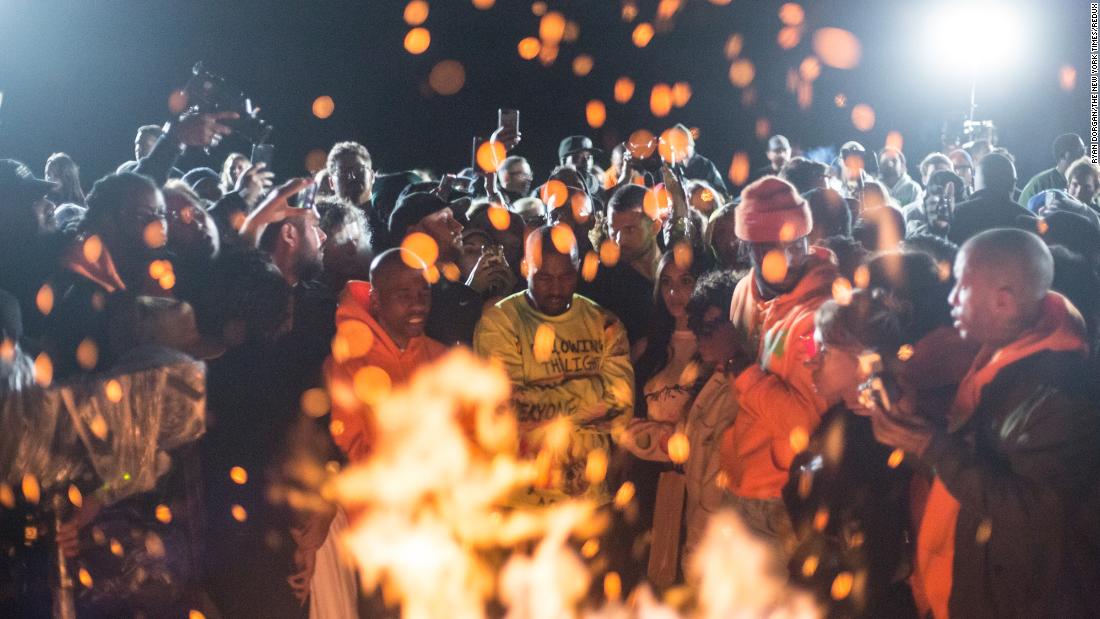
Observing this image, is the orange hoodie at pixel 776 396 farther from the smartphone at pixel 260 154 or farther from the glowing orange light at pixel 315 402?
the smartphone at pixel 260 154

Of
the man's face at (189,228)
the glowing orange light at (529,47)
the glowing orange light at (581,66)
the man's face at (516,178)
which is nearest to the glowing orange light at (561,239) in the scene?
the man's face at (189,228)

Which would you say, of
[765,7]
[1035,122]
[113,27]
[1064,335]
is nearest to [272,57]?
[113,27]

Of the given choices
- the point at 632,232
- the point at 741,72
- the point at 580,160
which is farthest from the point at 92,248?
the point at 741,72

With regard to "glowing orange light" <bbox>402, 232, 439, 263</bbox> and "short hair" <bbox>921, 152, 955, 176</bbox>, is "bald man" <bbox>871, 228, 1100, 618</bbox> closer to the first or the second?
"glowing orange light" <bbox>402, 232, 439, 263</bbox>

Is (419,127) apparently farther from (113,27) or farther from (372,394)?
(372,394)

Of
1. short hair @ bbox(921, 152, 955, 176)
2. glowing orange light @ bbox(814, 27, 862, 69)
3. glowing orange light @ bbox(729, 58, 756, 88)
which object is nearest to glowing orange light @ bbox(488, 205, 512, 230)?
short hair @ bbox(921, 152, 955, 176)

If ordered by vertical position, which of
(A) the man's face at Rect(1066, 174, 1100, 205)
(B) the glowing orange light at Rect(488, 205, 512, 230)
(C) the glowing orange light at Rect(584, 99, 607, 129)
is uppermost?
(C) the glowing orange light at Rect(584, 99, 607, 129)

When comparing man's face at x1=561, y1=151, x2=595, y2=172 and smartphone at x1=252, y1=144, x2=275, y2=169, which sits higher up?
smartphone at x1=252, y1=144, x2=275, y2=169

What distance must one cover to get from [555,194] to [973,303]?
8.80 feet

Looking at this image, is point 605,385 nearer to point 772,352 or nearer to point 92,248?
point 772,352

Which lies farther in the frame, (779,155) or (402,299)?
(779,155)

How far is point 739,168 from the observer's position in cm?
982

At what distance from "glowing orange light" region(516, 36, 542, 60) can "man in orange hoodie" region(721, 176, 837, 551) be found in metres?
5.50

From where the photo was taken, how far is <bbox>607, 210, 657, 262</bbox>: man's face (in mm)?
4418
